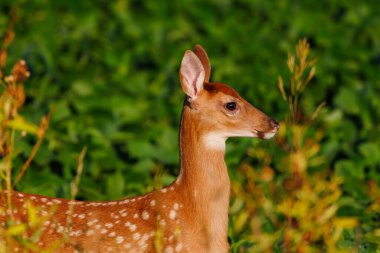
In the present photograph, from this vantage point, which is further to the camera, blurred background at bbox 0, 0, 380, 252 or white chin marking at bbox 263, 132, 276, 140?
blurred background at bbox 0, 0, 380, 252

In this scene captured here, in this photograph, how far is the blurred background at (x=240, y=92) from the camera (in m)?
6.78

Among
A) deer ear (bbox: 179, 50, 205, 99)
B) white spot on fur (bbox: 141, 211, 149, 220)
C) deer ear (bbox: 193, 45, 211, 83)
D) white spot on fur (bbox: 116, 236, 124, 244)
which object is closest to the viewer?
white spot on fur (bbox: 116, 236, 124, 244)

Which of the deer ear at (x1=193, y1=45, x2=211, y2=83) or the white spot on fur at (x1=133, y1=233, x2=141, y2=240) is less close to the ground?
the deer ear at (x1=193, y1=45, x2=211, y2=83)

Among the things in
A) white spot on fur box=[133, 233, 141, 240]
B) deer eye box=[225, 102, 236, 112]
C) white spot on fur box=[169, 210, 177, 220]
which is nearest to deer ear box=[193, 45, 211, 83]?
deer eye box=[225, 102, 236, 112]

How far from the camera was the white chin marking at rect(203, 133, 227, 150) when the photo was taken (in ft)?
20.9

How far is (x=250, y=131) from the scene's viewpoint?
6.42m

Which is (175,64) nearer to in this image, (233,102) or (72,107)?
(72,107)

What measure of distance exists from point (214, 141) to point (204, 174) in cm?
20

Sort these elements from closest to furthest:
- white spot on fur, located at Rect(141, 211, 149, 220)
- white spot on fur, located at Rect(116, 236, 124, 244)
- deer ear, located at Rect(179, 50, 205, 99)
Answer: white spot on fur, located at Rect(116, 236, 124, 244)
white spot on fur, located at Rect(141, 211, 149, 220)
deer ear, located at Rect(179, 50, 205, 99)

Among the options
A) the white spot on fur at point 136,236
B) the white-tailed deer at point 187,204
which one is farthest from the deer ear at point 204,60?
A: the white spot on fur at point 136,236

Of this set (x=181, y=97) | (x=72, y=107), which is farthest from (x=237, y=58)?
(x=72, y=107)

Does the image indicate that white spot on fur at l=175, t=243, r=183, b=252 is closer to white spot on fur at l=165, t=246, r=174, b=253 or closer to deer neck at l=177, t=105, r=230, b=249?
white spot on fur at l=165, t=246, r=174, b=253

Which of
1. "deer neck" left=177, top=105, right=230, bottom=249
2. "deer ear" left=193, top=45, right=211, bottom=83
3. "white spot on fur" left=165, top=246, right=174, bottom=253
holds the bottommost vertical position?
"white spot on fur" left=165, top=246, right=174, bottom=253

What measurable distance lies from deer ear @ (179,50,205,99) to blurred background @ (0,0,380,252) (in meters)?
0.48
